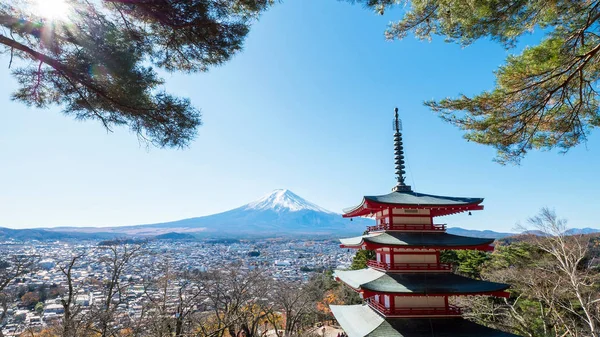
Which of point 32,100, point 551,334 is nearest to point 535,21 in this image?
point 32,100

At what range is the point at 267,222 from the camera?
12119cm

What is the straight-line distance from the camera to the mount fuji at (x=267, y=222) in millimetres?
105750

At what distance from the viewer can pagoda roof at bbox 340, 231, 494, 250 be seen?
7.68 m

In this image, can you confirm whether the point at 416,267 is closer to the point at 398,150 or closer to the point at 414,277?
the point at 414,277

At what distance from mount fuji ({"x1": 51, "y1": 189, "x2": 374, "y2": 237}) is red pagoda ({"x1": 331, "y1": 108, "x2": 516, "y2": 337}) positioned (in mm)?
90915

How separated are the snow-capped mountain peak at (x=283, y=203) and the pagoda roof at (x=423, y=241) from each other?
126084mm

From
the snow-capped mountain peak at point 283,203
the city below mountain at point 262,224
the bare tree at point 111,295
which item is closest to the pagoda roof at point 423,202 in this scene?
the bare tree at point 111,295

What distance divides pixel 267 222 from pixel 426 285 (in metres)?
116

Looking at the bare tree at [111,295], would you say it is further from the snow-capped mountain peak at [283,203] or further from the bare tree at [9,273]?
the snow-capped mountain peak at [283,203]

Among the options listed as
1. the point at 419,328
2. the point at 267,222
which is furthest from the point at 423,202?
the point at 267,222

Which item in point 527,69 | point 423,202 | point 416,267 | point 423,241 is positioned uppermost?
point 527,69

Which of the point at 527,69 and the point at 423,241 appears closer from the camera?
the point at 527,69

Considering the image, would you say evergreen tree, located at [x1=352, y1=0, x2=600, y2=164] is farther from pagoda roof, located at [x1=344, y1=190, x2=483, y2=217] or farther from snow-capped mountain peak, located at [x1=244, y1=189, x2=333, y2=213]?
snow-capped mountain peak, located at [x1=244, y1=189, x2=333, y2=213]

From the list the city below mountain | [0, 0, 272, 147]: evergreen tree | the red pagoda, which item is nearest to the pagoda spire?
the red pagoda
